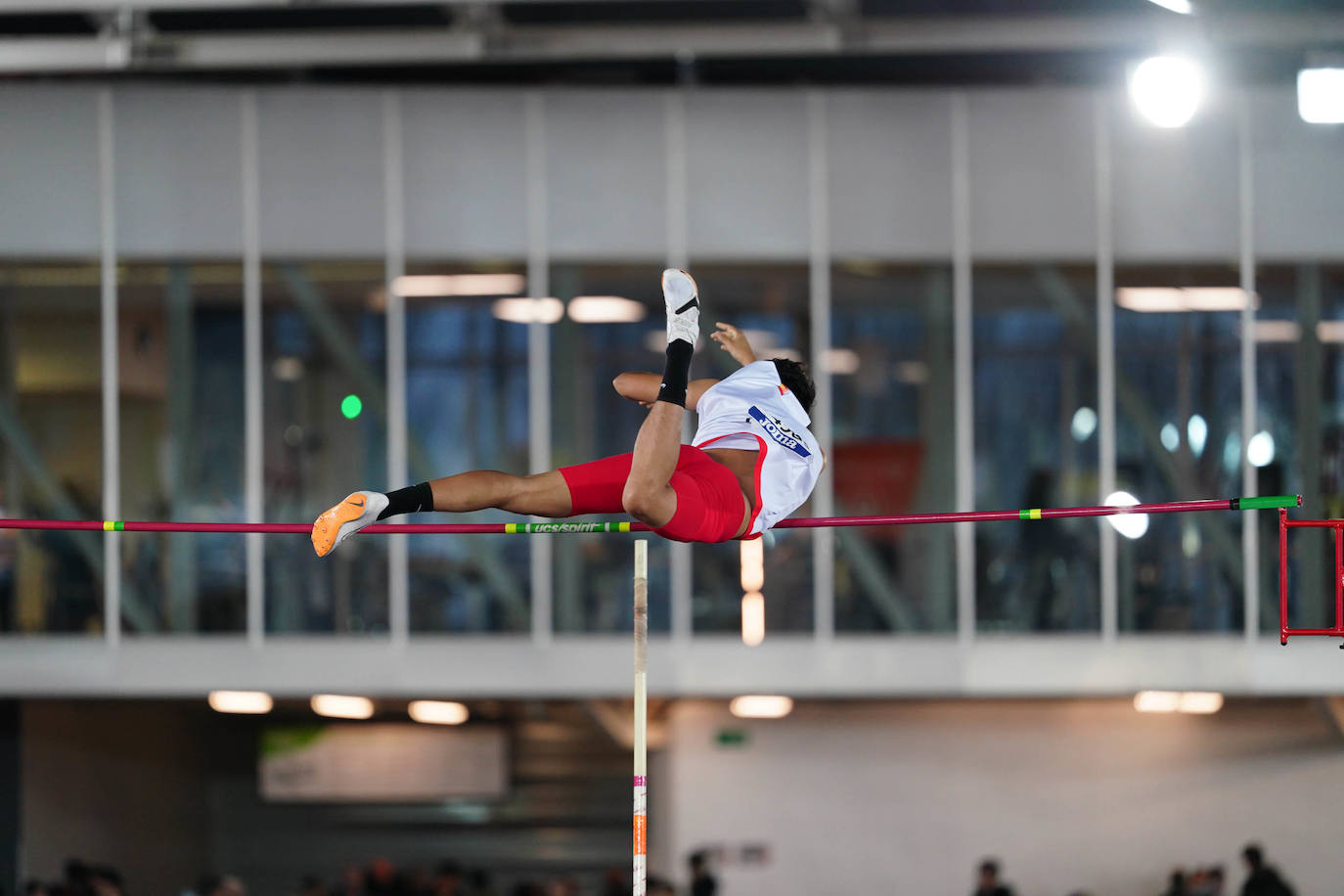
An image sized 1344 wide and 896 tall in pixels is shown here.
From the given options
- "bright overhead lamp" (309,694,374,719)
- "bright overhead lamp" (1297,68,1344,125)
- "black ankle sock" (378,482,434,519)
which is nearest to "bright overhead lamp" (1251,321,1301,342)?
"bright overhead lamp" (1297,68,1344,125)

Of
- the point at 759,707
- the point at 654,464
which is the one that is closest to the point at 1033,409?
the point at 759,707

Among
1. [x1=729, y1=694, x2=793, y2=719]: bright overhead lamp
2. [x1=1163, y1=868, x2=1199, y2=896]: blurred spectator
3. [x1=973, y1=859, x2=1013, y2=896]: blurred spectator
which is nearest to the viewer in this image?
[x1=973, y1=859, x2=1013, y2=896]: blurred spectator

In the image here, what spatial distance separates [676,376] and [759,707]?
8.46 m

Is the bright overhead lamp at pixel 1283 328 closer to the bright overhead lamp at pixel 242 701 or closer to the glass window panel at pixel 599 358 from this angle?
the glass window panel at pixel 599 358

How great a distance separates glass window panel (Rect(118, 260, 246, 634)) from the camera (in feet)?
43.3

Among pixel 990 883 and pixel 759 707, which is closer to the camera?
pixel 990 883

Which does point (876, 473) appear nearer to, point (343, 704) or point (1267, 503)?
point (343, 704)

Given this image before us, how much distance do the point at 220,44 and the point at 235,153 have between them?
888mm

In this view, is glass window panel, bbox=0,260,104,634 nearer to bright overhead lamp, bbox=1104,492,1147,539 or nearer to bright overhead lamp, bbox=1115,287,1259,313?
bright overhead lamp, bbox=1104,492,1147,539

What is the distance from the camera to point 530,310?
13.2 meters

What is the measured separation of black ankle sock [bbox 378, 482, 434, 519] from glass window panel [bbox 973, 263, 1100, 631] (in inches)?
300

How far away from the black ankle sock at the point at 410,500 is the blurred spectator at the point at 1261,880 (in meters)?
8.42

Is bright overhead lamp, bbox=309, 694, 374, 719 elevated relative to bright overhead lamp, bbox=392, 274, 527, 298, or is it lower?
lower

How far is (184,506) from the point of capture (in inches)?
520
